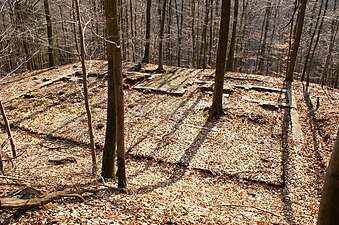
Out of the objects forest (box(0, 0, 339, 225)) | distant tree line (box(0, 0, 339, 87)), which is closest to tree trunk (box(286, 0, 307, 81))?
forest (box(0, 0, 339, 225))

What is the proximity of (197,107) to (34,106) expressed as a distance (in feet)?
27.8

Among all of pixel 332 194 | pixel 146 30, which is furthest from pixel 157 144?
pixel 146 30

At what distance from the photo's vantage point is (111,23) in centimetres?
536

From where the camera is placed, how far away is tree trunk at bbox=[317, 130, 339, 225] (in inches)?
100

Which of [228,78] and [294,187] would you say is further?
[228,78]

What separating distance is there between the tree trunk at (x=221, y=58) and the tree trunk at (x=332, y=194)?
807 centimetres

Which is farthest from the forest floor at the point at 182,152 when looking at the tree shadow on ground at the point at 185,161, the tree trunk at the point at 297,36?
the tree trunk at the point at 297,36

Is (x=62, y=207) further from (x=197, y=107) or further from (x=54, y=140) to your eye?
(x=197, y=107)

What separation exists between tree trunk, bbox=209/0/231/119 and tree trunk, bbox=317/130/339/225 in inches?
318

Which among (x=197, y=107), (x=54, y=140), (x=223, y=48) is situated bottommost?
(x=54, y=140)

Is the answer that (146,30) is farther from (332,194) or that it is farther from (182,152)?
(332,194)

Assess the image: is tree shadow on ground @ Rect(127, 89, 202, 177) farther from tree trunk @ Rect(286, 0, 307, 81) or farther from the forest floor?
tree trunk @ Rect(286, 0, 307, 81)

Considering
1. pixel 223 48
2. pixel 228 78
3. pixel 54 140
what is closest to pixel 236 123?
pixel 223 48

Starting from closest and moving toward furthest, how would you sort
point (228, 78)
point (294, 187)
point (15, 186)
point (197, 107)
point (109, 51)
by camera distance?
point (15, 186), point (109, 51), point (294, 187), point (197, 107), point (228, 78)
